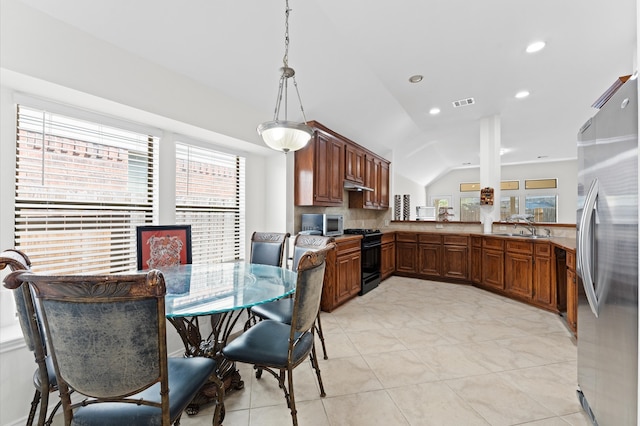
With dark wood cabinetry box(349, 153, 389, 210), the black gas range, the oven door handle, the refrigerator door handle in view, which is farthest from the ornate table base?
dark wood cabinetry box(349, 153, 389, 210)

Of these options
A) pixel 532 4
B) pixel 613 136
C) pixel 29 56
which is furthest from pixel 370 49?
pixel 29 56

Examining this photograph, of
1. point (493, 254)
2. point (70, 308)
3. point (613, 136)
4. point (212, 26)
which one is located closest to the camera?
point (70, 308)

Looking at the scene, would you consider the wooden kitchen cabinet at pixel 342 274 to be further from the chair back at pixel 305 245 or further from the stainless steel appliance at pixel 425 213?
the stainless steel appliance at pixel 425 213

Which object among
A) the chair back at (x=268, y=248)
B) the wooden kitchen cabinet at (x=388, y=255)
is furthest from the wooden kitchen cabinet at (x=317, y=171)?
the wooden kitchen cabinet at (x=388, y=255)

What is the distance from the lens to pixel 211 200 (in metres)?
3.03

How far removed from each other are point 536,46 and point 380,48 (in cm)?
160

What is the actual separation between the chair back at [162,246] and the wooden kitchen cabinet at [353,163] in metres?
2.70

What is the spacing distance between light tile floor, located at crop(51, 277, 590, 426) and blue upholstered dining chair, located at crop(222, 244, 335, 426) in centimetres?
41

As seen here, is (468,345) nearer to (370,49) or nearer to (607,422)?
(607,422)

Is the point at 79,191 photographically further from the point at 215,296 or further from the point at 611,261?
the point at 611,261

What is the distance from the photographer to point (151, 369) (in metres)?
0.98

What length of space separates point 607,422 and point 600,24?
10.5 feet

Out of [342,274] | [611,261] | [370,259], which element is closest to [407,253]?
[370,259]

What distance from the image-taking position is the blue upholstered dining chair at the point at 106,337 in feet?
2.91
